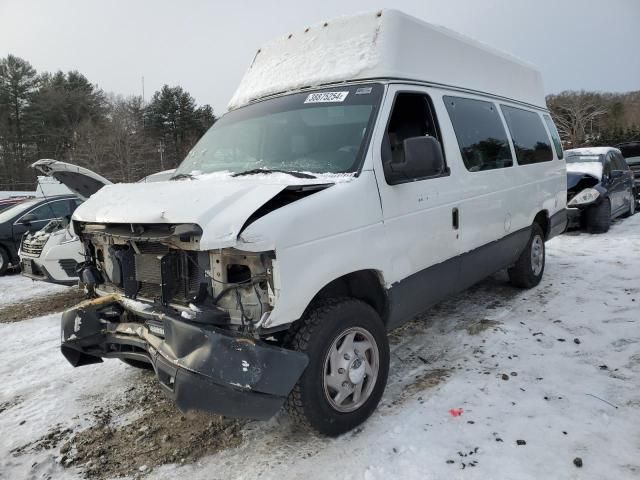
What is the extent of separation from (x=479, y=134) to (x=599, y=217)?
6.61 m

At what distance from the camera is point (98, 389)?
3.86 metres

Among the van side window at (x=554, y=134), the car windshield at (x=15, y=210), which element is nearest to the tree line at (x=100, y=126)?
the car windshield at (x=15, y=210)

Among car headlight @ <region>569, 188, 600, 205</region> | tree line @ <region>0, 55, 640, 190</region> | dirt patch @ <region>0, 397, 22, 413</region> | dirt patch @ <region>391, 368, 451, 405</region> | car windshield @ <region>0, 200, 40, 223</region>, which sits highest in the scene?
tree line @ <region>0, 55, 640, 190</region>

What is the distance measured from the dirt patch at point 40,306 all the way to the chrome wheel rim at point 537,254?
6.44m

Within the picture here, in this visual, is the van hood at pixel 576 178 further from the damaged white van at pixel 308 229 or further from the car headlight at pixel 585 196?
the damaged white van at pixel 308 229

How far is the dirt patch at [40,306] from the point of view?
6473mm

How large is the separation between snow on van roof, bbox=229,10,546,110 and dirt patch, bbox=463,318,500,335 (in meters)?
2.40

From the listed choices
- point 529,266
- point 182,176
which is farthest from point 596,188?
point 182,176

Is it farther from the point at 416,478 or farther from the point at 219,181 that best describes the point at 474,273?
the point at 219,181

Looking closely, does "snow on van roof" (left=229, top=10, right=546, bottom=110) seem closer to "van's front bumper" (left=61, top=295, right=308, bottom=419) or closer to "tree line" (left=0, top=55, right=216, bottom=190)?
"van's front bumper" (left=61, top=295, right=308, bottom=419)

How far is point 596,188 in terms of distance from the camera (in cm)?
957

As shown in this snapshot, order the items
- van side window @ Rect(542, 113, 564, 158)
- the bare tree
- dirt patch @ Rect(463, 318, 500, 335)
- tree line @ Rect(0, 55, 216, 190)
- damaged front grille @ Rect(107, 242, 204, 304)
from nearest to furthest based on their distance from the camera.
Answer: damaged front grille @ Rect(107, 242, 204, 304) < dirt patch @ Rect(463, 318, 500, 335) < van side window @ Rect(542, 113, 564, 158) < tree line @ Rect(0, 55, 216, 190) < the bare tree

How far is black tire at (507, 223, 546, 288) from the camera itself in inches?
226

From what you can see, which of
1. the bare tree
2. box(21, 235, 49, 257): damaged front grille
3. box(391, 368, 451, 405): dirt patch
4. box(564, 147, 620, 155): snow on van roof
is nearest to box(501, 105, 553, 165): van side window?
box(391, 368, 451, 405): dirt patch
